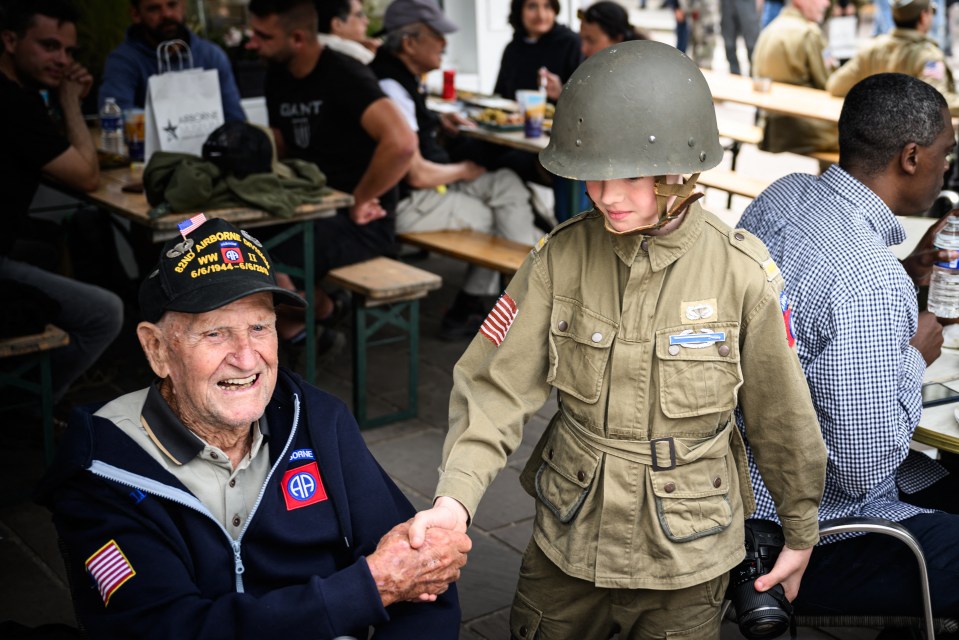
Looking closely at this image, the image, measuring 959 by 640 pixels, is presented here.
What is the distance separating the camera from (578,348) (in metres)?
2.26

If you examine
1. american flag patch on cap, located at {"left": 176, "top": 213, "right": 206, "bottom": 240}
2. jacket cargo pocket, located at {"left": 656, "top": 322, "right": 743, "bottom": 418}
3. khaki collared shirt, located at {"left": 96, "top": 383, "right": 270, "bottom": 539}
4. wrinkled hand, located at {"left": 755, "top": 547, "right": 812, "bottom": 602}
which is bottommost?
wrinkled hand, located at {"left": 755, "top": 547, "right": 812, "bottom": 602}

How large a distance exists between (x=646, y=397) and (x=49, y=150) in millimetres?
3304

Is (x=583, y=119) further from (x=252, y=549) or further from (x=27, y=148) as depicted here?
(x=27, y=148)

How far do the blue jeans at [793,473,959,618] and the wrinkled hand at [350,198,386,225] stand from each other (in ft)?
10.2

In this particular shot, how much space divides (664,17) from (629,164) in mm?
18905

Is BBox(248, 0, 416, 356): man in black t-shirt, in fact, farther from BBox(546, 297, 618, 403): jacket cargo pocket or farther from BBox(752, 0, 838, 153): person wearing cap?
BBox(752, 0, 838, 153): person wearing cap

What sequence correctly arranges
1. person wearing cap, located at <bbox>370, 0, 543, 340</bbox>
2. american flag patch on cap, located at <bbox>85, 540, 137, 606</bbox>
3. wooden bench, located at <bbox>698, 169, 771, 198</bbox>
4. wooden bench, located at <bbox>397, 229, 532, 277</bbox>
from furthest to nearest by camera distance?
1. wooden bench, located at <bbox>698, 169, 771, 198</bbox>
2. person wearing cap, located at <bbox>370, 0, 543, 340</bbox>
3. wooden bench, located at <bbox>397, 229, 532, 277</bbox>
4. american flag patch on cap, located at <bbox>85, 540, 137, 606</bbox>

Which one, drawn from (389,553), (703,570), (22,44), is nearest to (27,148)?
(22,44)

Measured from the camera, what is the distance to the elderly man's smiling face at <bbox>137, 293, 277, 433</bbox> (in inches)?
85.9

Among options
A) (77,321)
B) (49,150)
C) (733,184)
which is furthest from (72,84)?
(733,184)

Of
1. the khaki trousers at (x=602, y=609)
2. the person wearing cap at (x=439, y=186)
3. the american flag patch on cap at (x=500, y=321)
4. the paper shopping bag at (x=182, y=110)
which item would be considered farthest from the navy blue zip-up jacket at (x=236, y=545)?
the person wearing cap at (x=439, y=186)

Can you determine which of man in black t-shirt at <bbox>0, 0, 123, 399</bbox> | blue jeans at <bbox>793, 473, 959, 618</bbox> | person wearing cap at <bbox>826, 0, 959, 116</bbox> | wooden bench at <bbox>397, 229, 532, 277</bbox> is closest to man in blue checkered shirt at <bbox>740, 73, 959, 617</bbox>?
blue jeans at <bbox>793, 473, 959, 618</bbox>

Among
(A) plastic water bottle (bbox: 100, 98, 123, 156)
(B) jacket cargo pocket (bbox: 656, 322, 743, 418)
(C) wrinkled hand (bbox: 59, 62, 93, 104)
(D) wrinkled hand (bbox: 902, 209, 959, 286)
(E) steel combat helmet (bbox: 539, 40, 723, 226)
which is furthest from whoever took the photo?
(A) plastic water bottle (bbox: 100, 98, 123, 156)

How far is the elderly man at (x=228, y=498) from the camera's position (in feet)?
6.50
